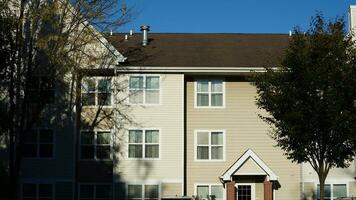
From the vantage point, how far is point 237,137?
109 feet

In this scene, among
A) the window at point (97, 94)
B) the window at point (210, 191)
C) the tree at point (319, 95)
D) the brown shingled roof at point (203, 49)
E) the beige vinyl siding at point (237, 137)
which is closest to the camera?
the tree at point (319, 95)

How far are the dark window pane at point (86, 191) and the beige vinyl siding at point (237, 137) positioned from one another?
17.2 ft

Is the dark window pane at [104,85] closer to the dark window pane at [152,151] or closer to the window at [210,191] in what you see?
the dark window pane at [152,151]

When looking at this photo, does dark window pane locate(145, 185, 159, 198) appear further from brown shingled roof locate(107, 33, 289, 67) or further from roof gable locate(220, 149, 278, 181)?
brown shingled roof locate(107, 33, 289, 67)

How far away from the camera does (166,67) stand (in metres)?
32.8

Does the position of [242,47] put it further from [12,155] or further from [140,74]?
A: [12,155]

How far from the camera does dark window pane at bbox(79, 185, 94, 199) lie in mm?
32406

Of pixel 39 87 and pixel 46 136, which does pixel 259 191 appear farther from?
pixel 39 87

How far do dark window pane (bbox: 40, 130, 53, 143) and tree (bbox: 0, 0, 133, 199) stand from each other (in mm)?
883

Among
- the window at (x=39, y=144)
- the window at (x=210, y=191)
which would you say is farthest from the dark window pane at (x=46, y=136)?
the window at (x=210, y=191)

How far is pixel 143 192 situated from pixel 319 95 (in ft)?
40.5

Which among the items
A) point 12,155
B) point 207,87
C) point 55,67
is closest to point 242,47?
point 207,87

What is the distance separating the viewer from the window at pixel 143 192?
105 ft

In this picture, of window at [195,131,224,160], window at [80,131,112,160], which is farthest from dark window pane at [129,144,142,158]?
window at [195,131,224,160]
